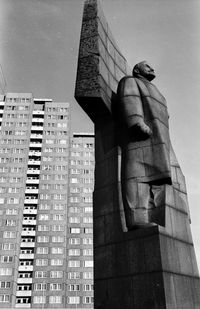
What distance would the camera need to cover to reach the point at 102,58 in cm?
1008

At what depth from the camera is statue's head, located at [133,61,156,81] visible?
411 inches

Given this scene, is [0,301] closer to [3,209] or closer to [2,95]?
[3,209]

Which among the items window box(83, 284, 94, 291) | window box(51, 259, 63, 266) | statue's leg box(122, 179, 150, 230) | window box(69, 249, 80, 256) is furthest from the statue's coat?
window box(69, 249, 80, 256)

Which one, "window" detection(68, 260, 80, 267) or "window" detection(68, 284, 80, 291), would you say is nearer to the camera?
"window" detection(68, 284, 80, 291)

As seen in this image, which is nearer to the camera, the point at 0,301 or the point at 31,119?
the point at 0,301

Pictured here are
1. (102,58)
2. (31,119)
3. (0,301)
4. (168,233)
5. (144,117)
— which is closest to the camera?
(168,233)

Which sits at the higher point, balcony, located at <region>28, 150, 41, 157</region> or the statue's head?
balcony, located at <region>28, 150, 41, 157</region>

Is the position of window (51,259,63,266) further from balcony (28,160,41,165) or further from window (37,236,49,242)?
balcony (28,160,41,165)

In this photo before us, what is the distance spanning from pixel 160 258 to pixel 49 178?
6316 cm

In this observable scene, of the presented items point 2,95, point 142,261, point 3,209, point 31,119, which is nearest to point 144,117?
point 142,261

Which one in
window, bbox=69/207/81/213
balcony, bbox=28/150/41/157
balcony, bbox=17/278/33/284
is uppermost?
balcony, bbox=28/150/41/157

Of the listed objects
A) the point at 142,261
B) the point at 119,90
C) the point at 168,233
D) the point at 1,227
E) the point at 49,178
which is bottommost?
the point at 142,261

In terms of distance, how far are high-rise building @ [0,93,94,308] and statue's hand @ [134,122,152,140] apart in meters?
54.1

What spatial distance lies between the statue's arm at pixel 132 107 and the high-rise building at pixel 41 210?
5407cm
